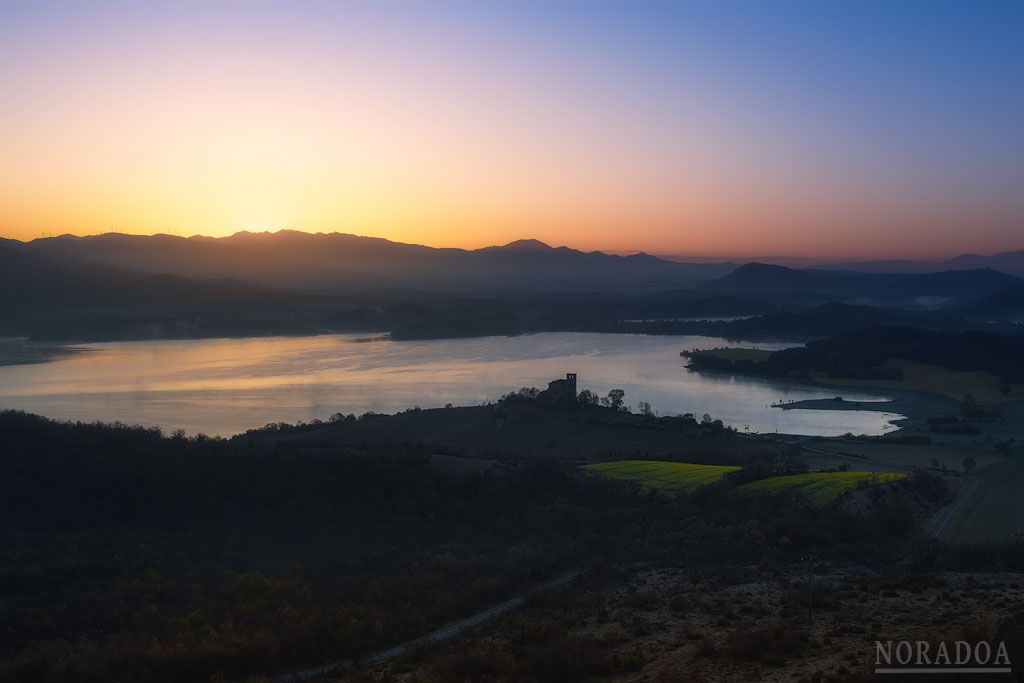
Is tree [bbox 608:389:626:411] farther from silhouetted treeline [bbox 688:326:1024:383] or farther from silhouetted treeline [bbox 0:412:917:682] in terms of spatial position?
silhouetted treeline [bbox 688:326:1024:383]

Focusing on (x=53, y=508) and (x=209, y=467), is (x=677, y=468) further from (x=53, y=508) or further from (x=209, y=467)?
(x=53, y=508)

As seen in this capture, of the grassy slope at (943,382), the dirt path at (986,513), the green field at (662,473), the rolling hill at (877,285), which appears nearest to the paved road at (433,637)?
the green field at (662,473)

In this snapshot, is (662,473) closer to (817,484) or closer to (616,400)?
(817,484)

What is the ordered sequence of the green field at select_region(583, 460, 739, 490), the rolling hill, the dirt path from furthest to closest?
1. the rolling hill
2. the green field at select_region(583, 460, 739, 490)
3. the dirt path

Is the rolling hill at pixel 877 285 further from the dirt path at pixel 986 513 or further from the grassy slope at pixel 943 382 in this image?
the dirt path at pixel 986 513

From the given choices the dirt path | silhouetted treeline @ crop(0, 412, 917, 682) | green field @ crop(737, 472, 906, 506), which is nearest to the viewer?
silhouetted treeline @ crop(0, 412, 917, 682)

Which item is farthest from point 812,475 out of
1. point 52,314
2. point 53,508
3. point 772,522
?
point 52,314

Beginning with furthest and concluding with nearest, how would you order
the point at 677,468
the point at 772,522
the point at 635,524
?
the point at 677,468, the point at 635,524, the point at 772,522

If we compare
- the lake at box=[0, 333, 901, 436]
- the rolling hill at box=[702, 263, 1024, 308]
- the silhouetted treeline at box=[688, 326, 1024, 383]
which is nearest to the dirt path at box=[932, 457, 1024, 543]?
the lake at box=[0, 333, 901, 436]
